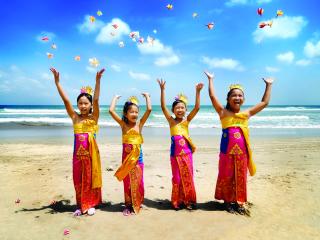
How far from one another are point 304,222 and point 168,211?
2.09 m

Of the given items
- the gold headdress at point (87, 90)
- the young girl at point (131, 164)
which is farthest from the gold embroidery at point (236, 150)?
the gold headdress at point (87, 90)

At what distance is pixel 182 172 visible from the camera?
4891mm

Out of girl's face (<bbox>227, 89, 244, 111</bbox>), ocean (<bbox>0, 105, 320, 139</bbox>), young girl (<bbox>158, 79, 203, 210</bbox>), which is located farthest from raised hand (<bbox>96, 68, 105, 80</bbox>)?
ocean (<bbox>0, 105, 320, 139</bbox>)

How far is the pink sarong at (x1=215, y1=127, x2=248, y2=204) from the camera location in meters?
4.75

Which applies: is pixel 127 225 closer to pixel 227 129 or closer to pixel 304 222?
pixel 227 129

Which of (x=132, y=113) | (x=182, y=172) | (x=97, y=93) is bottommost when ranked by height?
(x=182, y=172)

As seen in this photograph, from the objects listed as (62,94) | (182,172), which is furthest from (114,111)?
(182,172)

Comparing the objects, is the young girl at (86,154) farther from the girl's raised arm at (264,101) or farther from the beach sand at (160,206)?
the girl's raised arm at (264,101)

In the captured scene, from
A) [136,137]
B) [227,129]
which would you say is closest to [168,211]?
[136,137]

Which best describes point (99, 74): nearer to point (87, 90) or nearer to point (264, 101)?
point (87, 90)

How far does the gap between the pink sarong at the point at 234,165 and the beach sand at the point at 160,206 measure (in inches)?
14.4

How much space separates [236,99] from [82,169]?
8.86 ft

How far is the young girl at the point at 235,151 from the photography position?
187 inches

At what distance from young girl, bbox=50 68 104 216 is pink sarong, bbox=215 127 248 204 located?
203 cm
